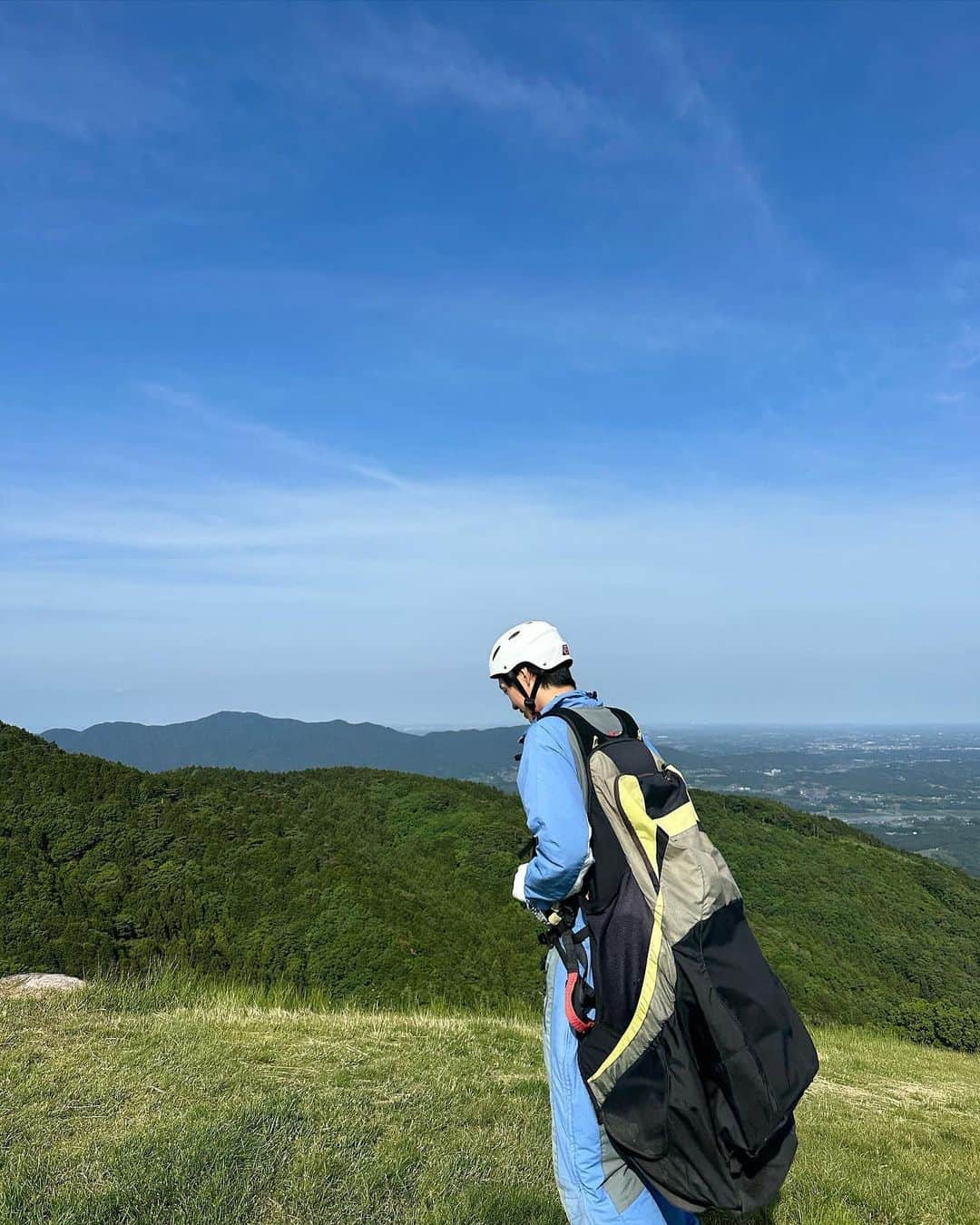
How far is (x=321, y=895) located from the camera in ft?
35.8

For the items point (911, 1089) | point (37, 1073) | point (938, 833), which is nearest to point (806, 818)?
point (911, 1089)

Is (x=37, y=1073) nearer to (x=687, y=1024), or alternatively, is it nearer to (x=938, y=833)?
(x=687, y=1024)

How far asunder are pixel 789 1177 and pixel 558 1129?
269 centimetres

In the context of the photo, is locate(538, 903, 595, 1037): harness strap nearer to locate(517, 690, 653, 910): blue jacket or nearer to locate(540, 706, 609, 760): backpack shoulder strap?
locate(517, 690, 653, 910): blue jacket

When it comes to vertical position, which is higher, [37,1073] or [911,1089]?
[37,1073]

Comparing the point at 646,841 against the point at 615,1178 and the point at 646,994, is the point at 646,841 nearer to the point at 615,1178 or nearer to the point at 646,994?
the point at 646,994

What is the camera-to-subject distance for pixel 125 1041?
20.6 feet

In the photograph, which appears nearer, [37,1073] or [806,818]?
[37,1073]

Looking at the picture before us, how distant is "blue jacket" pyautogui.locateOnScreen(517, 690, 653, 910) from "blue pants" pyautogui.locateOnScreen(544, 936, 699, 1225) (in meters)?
0.38

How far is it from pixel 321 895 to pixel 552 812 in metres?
8.78

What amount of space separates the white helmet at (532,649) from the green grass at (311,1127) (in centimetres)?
268

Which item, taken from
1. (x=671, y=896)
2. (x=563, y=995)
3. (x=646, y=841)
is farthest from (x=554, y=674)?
(x=563, y=995)

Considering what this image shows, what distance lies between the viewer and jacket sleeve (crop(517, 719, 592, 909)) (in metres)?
2.98

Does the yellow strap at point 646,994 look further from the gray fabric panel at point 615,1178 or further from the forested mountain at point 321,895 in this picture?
the forested mountain at point 321,895
